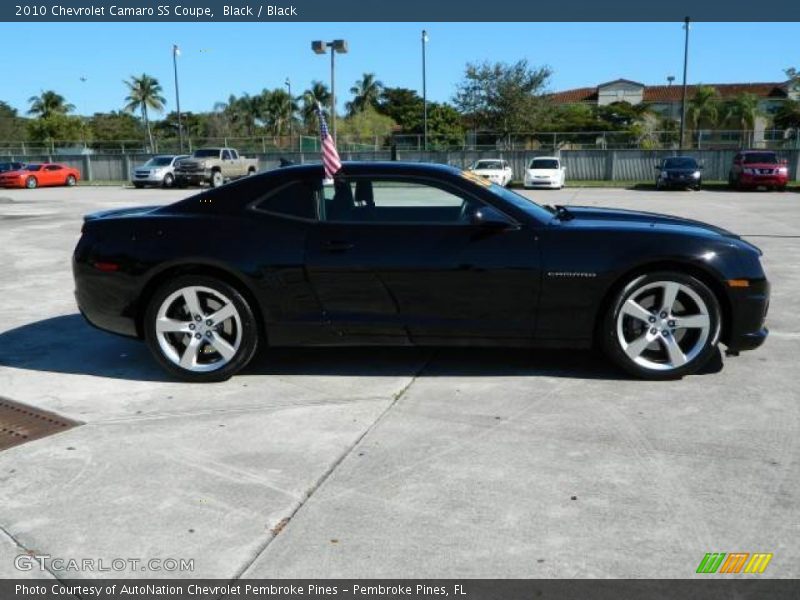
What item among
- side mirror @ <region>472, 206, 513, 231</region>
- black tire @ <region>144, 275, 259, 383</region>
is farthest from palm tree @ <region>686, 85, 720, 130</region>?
black tire @ <region>144, 275, 259, 383</region>

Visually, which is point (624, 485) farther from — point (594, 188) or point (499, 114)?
point (499, 114)

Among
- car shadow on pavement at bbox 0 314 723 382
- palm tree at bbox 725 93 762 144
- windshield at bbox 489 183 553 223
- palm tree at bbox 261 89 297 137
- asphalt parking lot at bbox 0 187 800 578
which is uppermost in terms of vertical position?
palm tree at bbox 261 89 297 137

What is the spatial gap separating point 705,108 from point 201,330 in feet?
211

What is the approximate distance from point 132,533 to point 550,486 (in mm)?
1832

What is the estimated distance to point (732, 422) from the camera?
4.18 m

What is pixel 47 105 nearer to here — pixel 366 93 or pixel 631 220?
pixel 366 93

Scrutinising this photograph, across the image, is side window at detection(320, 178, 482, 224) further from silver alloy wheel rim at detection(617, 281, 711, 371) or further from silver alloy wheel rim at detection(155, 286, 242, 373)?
silver alloy wheel rim at detection(617, 281, 711, 371)

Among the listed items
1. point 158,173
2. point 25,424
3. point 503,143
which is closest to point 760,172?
point 503,143

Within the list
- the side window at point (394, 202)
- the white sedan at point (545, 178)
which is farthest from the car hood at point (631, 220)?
the white sedan at point (545, 178)

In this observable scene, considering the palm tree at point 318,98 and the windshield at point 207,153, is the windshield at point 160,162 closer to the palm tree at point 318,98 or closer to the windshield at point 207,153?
the windshield at point 207,153

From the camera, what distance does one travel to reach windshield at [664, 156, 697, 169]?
99.6ft

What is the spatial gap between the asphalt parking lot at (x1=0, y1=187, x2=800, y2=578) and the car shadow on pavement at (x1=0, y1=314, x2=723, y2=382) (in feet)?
0.08

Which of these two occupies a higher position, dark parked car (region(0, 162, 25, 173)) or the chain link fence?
the chain link fence
